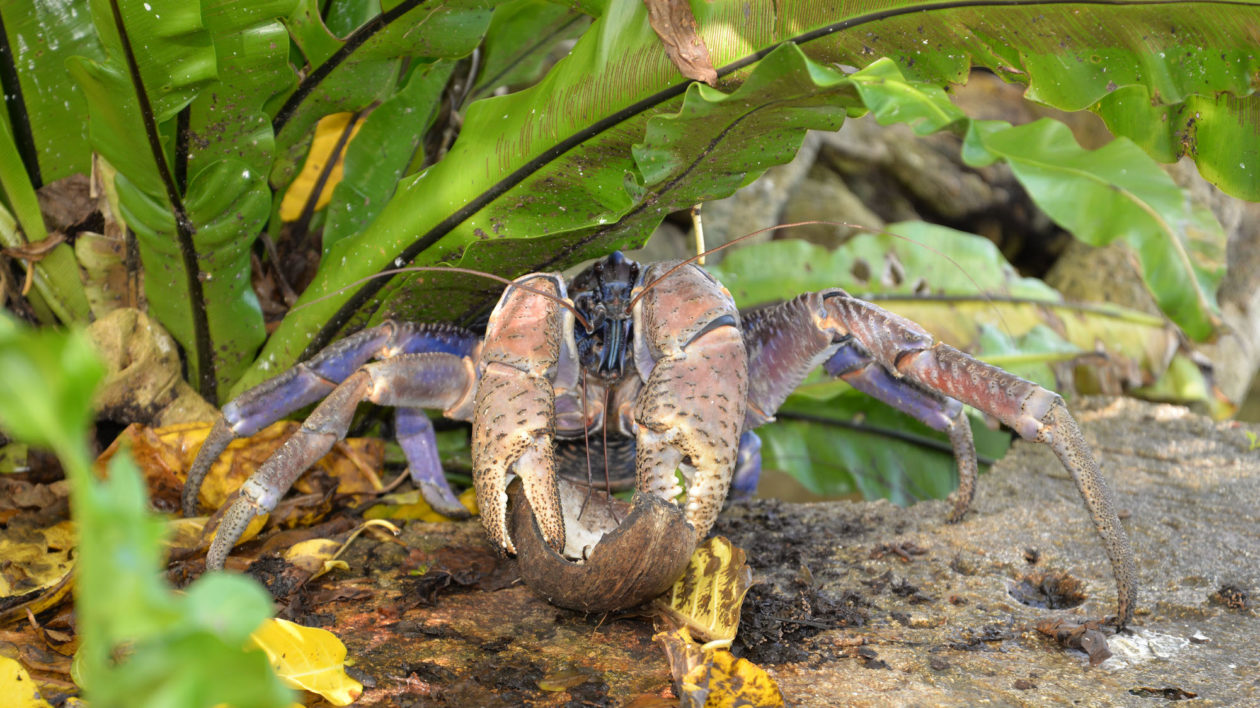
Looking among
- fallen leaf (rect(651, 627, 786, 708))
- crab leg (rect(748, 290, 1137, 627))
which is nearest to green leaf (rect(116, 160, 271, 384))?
crab leg (rect(748, 290, 1137, 627))

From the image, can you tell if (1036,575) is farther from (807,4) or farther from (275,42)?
(275,42)

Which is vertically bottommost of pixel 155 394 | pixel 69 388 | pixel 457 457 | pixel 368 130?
pixel 457 457

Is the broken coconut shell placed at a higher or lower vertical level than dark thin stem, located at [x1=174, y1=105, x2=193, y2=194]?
lower

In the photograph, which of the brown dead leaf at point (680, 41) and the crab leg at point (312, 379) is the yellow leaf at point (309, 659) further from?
the brown dead leaf at point (680, 41)

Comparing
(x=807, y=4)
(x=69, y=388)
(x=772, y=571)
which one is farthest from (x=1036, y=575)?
(x=69, y=388)

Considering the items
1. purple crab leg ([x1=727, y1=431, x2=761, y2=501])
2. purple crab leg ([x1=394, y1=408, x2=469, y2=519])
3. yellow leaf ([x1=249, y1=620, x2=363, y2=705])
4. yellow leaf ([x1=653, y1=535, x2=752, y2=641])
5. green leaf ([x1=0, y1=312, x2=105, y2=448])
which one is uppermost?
green leaf ([x1=0, y1=312, x2=105, y2=448])

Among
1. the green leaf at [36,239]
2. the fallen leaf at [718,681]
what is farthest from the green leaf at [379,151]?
the fallen leaf at [718,681]

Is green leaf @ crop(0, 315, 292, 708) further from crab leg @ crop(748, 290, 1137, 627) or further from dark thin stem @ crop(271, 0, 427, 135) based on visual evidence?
dark thin stem @ crop(271, 0, 427, 135)

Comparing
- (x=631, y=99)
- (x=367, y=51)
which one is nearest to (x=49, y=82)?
(x=367, y=51)

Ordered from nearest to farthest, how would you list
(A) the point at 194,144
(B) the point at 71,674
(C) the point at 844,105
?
(B) the point at 71,674 → (C) the point at 844,105 → (A) the point at 194,144
